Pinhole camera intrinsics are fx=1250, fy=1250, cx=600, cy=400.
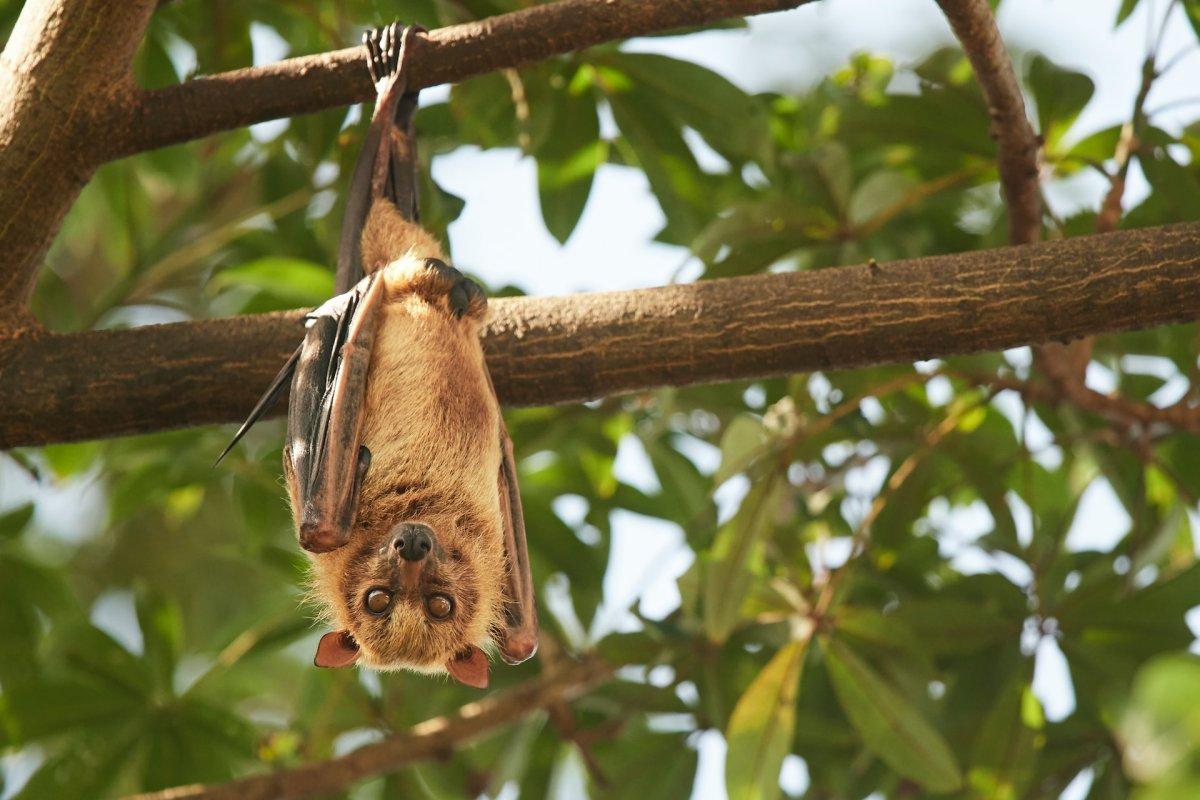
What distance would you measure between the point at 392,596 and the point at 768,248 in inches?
68.9

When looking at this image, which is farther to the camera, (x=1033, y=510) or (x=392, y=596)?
(x=1033, y=510)

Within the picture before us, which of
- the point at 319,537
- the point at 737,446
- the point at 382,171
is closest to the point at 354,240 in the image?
the point at 382,171

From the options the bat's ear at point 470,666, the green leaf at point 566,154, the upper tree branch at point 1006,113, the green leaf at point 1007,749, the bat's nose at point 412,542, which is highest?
the green leaf at point 566,154

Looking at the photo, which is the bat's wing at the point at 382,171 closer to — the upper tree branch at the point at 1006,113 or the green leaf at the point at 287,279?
the green leaf at the point at 287,279

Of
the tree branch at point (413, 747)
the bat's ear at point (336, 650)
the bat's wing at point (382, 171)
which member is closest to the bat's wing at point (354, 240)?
the bat's wing at point (382, 171)

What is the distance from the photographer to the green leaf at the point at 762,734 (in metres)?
3.71

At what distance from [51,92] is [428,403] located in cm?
119

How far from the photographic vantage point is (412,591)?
3143 millimetres

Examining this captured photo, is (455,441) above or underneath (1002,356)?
underneath

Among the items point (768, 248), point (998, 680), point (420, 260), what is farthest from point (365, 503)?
→ point (998, 680)

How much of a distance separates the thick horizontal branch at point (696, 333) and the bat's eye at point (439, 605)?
553 mm

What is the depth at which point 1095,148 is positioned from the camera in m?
4.33

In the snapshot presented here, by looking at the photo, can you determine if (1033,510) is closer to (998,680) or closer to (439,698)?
(998,680)

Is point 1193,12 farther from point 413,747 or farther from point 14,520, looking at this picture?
point 14,520
